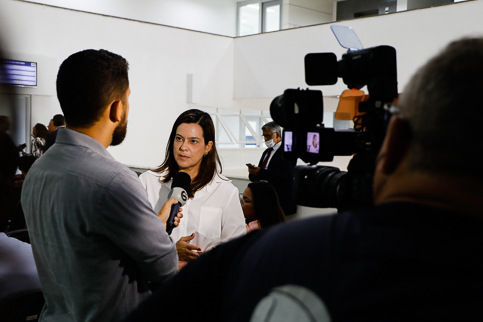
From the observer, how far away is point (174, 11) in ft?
36.3

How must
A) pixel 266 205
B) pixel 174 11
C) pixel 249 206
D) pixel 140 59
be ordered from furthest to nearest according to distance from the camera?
1. pixel 174 11
2. pixel 140 59
3. pixel 249 206
4. pixel 266 205

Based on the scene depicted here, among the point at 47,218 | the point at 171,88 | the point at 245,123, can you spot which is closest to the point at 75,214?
the point at 47,218

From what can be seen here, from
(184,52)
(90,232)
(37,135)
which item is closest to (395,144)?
(90,232)

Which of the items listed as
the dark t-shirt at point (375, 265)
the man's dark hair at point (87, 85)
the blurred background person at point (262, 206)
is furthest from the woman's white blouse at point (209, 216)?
the dark t-shirt at point (375, 265)

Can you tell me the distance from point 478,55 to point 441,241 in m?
0.22

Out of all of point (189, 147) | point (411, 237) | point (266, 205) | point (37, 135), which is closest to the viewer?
point (411, 237)

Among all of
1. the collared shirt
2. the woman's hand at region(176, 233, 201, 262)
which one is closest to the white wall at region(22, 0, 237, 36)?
the woman's hand at region(176, 233, 201, 262)

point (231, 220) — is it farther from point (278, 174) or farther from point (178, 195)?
point (278, 174)

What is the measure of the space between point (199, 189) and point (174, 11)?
9.55 metres

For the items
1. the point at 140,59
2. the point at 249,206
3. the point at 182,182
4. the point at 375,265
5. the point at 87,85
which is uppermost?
the point at 140,59

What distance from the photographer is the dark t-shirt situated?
0.47m

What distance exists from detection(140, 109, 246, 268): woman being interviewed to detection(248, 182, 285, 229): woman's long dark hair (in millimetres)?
768

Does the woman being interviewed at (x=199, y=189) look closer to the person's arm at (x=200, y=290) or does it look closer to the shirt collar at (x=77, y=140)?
the shirt collar at (x=77, y=140)

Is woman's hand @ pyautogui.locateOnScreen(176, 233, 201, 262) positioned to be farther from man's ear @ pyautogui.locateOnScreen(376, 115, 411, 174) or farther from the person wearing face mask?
the person wearing face mask
